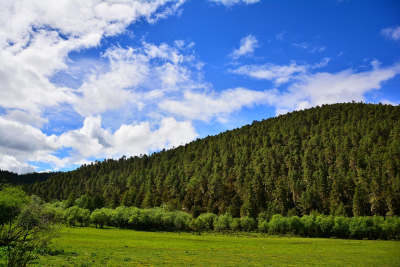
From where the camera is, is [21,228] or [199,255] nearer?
[21,228]

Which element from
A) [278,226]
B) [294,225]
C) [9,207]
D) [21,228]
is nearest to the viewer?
[21,228]

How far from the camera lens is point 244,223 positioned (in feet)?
392

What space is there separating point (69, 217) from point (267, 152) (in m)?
150

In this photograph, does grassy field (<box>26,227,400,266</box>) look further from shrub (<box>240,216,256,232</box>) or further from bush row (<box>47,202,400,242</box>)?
shrub (<box>240,216,256,232</box>)

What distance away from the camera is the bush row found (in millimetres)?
96163

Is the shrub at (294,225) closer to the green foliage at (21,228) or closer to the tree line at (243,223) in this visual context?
the tree line at (243,223)

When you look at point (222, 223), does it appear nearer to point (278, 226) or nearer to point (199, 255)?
point (278, 226)

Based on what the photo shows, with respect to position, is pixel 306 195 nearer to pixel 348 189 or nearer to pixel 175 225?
pixel 348 189

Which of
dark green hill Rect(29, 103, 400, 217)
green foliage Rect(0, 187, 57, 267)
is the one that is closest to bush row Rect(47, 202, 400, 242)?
dark green hill Rect(29, 103, 400, 217)

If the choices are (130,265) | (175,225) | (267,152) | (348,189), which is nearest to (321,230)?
(348,189)

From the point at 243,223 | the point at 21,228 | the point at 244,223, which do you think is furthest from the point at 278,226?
the point at 21,228

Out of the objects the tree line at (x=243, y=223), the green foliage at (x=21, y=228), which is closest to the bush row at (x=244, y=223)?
the tree line at (x=243, y=223)

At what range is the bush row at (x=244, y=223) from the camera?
9616 centimetres

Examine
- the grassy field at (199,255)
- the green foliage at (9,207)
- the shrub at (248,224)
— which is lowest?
the shrub at (248,224)
